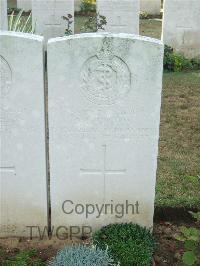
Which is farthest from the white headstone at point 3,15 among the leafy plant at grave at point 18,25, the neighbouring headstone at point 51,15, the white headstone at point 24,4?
the white headstone at point 24,4

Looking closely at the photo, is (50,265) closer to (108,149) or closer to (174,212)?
(108,149)

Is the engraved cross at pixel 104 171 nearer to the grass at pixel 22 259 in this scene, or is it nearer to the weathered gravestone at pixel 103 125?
the weathered gravestone at pixel 103 125

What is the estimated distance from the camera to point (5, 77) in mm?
3822

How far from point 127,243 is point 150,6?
1369cm

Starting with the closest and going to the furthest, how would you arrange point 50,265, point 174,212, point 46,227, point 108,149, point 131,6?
point 50,265, point 108,149, point 46,227, point 174,212, point 131,6

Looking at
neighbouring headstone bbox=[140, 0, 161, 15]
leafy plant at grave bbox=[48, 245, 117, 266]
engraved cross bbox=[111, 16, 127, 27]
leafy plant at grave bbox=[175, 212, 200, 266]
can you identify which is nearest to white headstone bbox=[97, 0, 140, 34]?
engraved cross bbox=[111, 16, 127, 27]

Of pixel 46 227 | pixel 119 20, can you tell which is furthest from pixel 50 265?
pixel 119 20

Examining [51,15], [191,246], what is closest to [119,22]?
[51,15]

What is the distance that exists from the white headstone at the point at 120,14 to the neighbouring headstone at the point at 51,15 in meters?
0.76

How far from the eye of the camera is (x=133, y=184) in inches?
166

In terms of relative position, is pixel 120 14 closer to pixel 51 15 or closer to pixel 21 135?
pixel 51 15

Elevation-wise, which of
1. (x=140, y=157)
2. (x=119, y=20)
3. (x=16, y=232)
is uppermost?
(x=119, y=20)

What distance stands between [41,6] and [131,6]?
1.98 meters

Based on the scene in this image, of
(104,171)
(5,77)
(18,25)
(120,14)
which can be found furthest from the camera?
(120,14)
